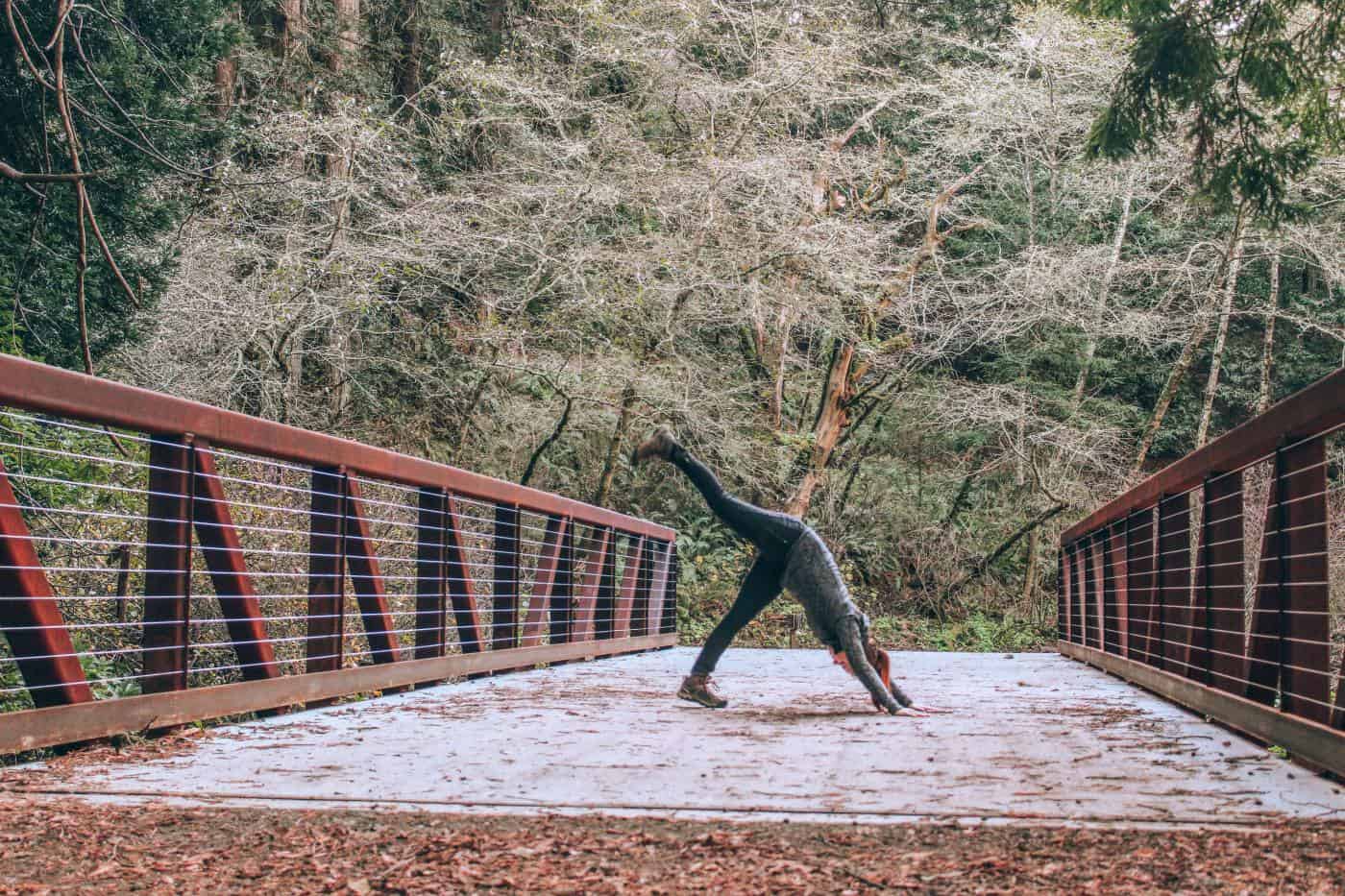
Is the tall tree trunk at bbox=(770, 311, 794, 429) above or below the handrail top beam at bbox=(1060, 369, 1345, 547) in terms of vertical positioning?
above

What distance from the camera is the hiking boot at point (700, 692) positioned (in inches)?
222

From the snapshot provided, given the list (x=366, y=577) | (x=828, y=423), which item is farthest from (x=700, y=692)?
(x=828, y=423)

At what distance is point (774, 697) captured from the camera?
249 inches

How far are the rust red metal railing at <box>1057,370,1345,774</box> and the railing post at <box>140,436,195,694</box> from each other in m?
3.55

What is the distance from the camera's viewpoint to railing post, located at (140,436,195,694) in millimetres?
4102

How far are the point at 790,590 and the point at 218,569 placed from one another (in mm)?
2554

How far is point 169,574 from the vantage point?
4.16 metres

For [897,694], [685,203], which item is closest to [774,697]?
[897,694]

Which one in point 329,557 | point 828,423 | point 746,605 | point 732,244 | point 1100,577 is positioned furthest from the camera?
point 828,423

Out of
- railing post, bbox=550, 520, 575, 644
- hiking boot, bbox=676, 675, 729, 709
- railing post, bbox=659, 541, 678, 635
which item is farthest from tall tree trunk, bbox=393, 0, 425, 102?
hiking boot, bbox=676, 675, 729, 709

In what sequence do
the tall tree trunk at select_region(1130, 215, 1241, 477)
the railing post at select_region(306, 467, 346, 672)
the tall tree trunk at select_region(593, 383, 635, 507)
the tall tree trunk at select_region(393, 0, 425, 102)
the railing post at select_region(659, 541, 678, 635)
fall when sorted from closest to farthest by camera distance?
the railing post at select_region(306, 467, 346, 672) → the railing post at select_region(659, 541, 678, 635) → the tall tree trunk at select_region(593, 383, 635, 507) → the tall tree trunk at select_region(393, 0, 425, 102) → the tall tree trunk at select_region(1130, 215, 1241, 477)

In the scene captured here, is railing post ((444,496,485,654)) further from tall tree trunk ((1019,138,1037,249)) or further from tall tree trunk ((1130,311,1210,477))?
tall tree trunk ((1019,138,1037,249))

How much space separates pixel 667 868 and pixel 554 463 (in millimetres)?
13560

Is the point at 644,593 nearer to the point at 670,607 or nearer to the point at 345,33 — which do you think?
the point at 670,607
